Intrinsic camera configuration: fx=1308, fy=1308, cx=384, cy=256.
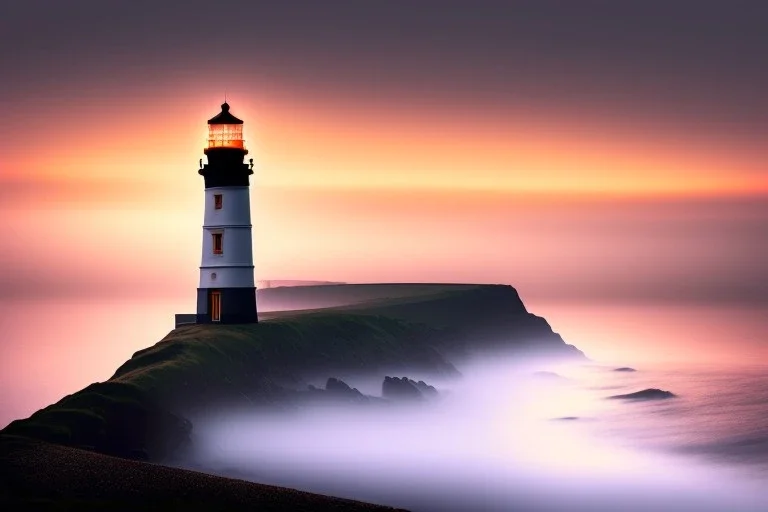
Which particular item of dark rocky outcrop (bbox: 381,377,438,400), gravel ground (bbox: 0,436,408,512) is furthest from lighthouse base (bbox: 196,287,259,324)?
gravel ground (bbox: 0,436,408,512)

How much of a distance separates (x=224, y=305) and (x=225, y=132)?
26.4 ft

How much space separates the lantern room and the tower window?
3969 millimetres

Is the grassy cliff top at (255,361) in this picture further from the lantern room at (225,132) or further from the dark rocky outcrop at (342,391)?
the lantern room at (225,132)

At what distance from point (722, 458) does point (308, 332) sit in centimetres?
2182

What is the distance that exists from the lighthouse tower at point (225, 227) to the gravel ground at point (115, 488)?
Result: 853 inches

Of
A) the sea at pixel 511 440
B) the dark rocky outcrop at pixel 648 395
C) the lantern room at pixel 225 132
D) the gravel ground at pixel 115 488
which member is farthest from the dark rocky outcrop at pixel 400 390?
the gravel ground at pixel 115 488

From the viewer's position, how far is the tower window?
6025cm

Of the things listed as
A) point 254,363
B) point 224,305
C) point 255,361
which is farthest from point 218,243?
point 254,363

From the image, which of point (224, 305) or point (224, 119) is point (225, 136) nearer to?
point (224, 119)

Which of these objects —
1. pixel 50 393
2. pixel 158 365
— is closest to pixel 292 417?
pixel 158 365

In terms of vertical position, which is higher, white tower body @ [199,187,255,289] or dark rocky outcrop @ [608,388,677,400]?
white tower body @ [199,187,255,289]

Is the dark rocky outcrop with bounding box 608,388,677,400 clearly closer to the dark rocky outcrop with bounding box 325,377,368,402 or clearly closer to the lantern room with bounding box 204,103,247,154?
the dark rocky outcrop with bounding box 325,377,368,402

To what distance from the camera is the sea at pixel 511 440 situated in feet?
153

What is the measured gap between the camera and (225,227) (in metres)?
60.2
